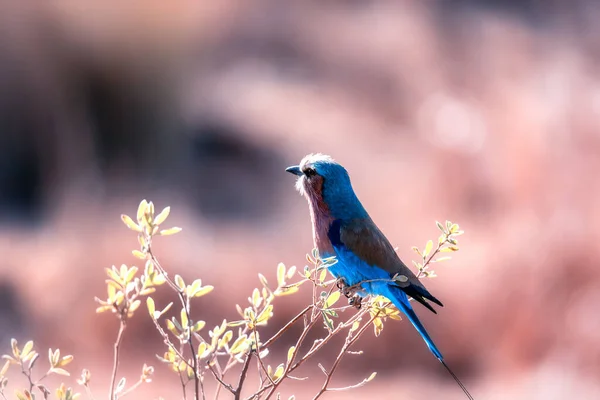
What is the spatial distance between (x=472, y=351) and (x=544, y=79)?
4.29 metres

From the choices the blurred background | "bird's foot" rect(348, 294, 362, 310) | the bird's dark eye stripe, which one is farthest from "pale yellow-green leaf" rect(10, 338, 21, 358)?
the blurred background

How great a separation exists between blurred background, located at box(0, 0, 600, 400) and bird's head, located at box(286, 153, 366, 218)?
11.2 feet

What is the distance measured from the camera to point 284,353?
6359mm

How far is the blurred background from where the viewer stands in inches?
254

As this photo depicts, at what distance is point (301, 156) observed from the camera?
26.6 feet

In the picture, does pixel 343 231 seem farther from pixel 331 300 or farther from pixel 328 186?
pixel 331 300

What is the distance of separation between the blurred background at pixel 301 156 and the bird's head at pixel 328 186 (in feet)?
11.2

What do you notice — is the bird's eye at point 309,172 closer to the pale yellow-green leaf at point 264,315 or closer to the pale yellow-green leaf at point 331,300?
the pale yellow-green leaf at point 331,300

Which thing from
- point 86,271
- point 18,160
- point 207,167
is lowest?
point 86,271

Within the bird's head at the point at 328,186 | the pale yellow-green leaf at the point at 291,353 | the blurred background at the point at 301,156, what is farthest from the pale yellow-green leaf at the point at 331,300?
the blurred background at the point at 301,156

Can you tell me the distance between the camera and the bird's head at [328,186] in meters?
2.79

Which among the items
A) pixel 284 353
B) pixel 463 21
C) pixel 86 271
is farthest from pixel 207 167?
pixel 463 21

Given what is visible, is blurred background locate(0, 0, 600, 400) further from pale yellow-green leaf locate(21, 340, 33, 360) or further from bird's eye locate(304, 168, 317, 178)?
pale yellow-green leaf locate(21, 340, 33, 360)

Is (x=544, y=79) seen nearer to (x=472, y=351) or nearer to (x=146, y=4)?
(x=472, y=351)
